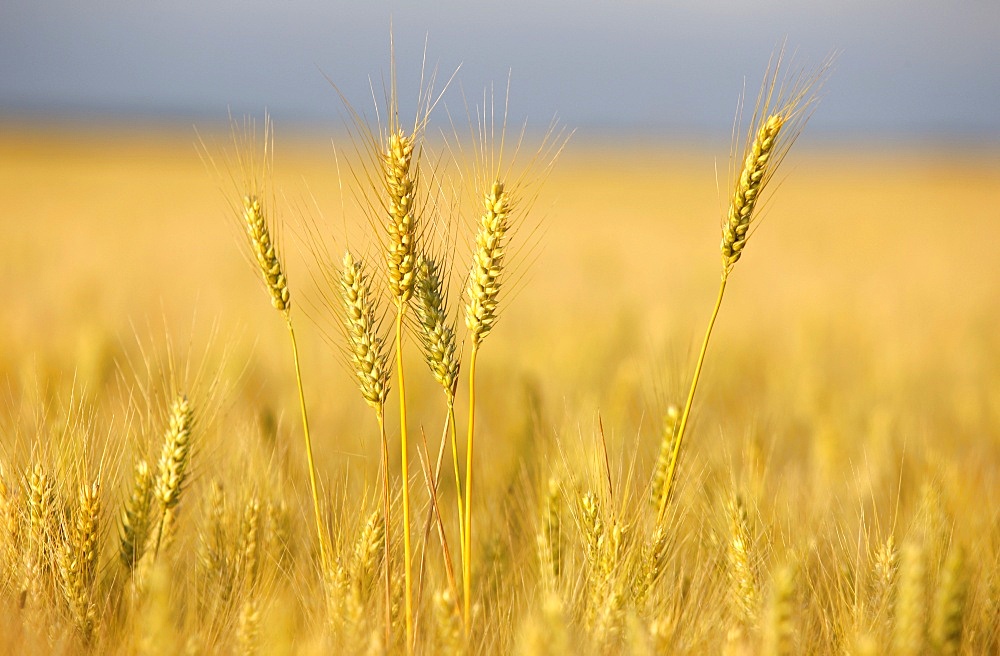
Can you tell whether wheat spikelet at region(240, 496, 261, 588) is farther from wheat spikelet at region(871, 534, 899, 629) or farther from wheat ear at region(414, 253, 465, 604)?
wheat spikelet at region(871, 534, 899, 629)

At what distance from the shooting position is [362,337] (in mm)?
1406

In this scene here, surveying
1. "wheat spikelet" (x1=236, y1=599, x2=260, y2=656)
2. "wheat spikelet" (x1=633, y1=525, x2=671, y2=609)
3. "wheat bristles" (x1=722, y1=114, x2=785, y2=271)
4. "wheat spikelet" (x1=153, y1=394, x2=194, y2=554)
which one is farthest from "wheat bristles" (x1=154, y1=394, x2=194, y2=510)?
"wheat bristles" (x1=722, y1=114, x2=785, y2=271)

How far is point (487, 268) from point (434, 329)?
0.50ft

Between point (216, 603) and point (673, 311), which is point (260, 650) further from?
point (673, 311)

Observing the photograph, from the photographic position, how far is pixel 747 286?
735cm

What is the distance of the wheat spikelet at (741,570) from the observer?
1628 mm

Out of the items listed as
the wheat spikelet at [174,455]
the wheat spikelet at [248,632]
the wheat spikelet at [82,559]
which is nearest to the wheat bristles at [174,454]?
the wheat spikelet at [174,455]

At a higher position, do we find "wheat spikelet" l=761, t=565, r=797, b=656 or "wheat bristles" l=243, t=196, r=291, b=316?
"wheat bristles" l=243, t=196, r=291, b=316

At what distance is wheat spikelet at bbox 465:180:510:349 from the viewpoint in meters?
1.36

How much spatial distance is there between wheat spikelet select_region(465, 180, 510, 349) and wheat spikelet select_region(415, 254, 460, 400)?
58 mm

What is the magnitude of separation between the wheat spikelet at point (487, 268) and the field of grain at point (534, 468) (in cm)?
11

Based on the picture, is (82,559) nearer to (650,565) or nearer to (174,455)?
(174,455)

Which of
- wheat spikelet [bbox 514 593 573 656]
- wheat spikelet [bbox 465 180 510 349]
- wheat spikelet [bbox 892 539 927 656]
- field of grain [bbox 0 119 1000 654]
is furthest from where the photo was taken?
field of grain [bbox 0 119 1000 654]

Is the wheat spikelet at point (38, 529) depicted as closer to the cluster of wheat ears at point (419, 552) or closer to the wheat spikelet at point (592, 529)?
the cluster of wheat ears at point (419, 552)
